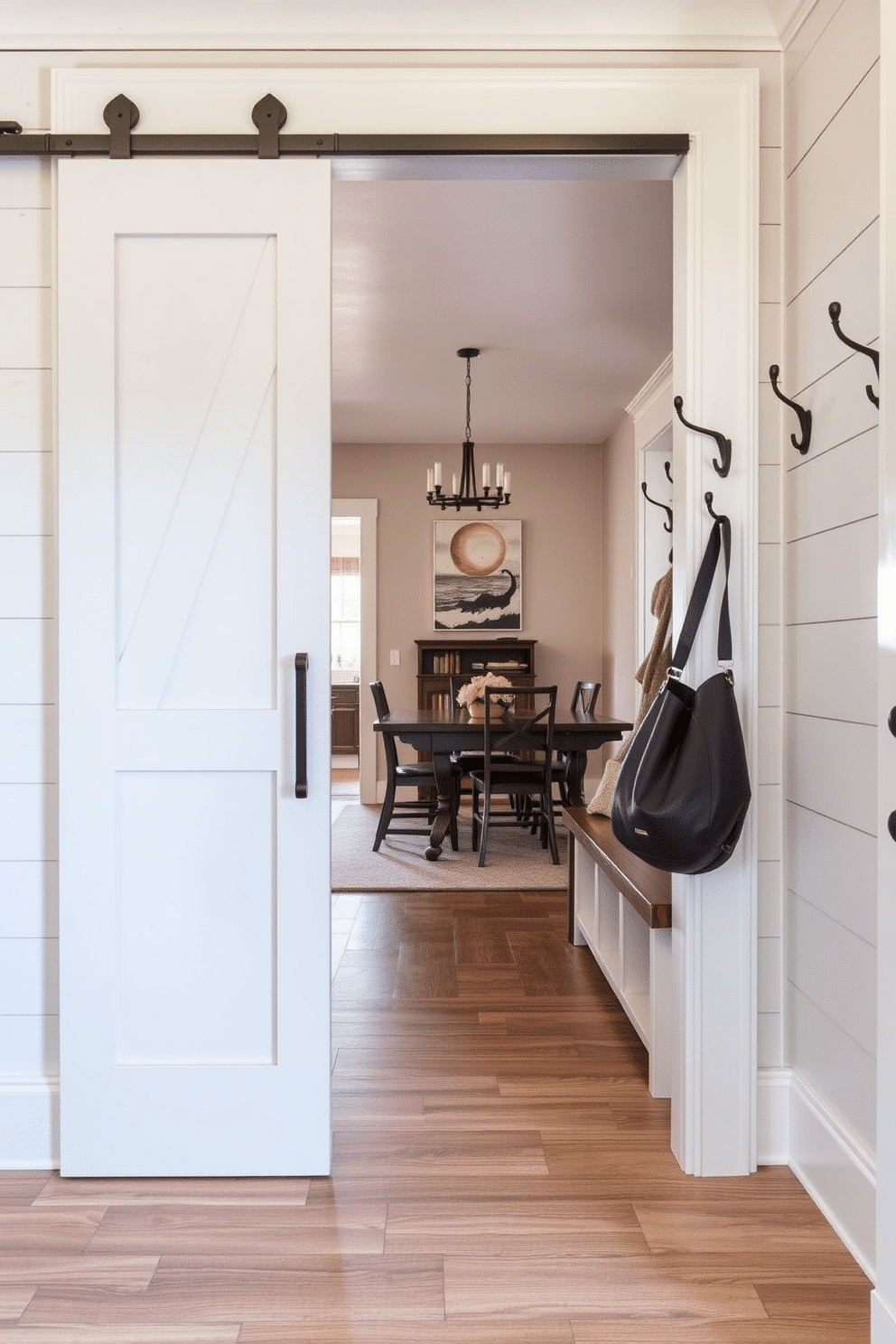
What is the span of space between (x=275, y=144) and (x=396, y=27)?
0.39 m

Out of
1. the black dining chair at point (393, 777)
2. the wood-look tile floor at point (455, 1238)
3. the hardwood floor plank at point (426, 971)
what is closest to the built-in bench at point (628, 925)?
the wood-look tile floor at point (455, 1238)

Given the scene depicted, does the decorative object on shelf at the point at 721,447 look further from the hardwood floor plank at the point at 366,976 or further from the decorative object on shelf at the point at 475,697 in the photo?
the decorative object on shelf at the point at 475,697

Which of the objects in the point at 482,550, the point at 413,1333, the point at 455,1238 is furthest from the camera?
the point at 482,550

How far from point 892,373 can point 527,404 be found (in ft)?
16.2

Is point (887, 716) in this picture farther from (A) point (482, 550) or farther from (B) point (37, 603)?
(A) point (482, 550)

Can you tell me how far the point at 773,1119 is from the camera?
7.08 feet

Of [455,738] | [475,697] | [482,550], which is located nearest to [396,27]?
[455,738]

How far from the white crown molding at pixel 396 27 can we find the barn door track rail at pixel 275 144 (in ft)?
0.65

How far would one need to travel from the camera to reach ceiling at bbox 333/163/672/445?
135 inches

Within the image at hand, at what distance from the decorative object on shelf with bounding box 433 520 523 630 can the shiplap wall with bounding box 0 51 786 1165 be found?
5.15m

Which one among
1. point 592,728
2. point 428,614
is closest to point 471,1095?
point 592,728

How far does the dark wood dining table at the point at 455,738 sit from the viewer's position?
198 inches

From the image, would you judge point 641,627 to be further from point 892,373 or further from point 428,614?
point 892,373

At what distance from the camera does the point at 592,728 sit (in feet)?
17.0
